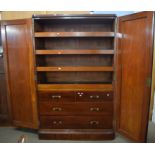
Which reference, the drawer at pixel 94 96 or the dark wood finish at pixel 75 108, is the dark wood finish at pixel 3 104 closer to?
the dark wood finish at pixel 75 108

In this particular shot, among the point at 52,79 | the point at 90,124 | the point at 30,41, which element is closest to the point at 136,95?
the point at 90,124

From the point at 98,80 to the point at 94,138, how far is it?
859mm

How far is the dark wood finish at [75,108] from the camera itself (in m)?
2.24

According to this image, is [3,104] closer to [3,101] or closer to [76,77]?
[3,101]

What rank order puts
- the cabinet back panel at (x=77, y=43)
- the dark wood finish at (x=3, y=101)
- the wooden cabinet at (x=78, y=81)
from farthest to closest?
the dark wood finish at (x=3, y=101) < the cabinet back panel at (x=77, y=43) < the wooden cabinet at (x=78, y=81)

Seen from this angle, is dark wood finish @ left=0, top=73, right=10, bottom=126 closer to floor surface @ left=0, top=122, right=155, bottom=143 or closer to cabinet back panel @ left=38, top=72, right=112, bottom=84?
floor surface @ left=0, top=122, right=155, bottom=143

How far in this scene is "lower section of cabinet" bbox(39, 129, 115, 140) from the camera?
2.27 m

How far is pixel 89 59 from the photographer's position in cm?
248

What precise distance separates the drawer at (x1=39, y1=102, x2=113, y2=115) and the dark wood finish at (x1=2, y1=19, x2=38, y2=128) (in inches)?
6.9

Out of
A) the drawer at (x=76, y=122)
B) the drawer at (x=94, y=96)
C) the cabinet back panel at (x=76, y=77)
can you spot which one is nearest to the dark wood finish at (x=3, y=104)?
the cabinet back panel at (x=76, y=77)

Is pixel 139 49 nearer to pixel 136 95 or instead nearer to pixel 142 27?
pixel 142 27

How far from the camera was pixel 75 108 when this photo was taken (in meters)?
2.26

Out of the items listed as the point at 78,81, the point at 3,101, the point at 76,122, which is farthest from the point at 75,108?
the point at 3,101

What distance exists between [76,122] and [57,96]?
0.46m
